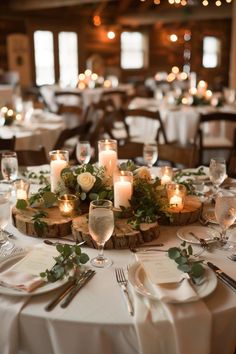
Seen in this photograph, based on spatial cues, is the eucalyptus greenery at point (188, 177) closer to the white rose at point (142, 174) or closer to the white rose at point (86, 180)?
the white rose at point (142, 174)

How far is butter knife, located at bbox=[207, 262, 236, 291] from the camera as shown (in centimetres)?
123

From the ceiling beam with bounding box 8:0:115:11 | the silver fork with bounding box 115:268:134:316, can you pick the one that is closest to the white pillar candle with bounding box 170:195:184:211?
the silver fork with bounding box 115:268:134:316

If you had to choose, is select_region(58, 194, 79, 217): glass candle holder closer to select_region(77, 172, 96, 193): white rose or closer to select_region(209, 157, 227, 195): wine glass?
select_region(77, 172, 96, 193): white rose

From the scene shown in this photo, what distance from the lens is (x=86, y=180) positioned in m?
1.67

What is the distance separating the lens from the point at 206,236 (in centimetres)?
158

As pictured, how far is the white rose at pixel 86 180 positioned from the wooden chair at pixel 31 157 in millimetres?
1181

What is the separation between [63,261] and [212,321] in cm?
46

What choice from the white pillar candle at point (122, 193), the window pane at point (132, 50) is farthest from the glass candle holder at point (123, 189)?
the window pane at point (132, 50)

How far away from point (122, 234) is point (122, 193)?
208mm

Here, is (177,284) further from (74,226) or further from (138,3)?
(138,3)

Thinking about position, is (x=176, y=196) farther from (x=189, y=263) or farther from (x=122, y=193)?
(x=189, y=263)

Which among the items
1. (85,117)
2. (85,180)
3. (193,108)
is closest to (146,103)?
(193,108)

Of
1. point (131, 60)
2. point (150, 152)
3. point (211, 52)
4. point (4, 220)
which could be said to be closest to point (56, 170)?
point (4, 220)

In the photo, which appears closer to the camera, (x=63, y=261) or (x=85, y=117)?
(x=63, y=261)
